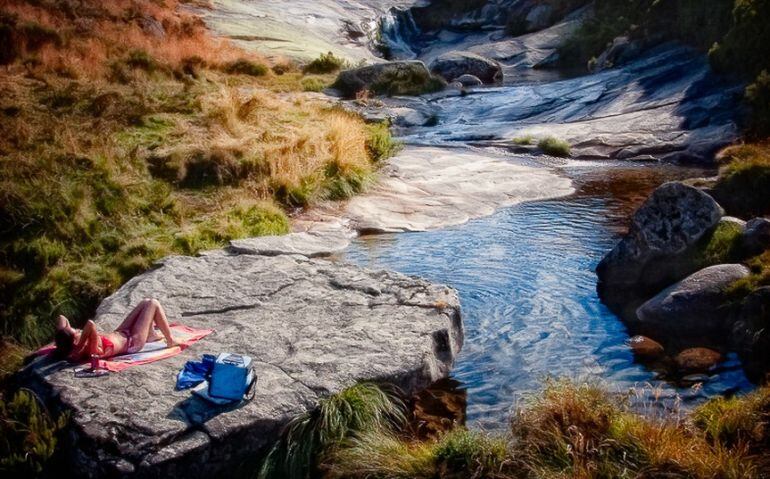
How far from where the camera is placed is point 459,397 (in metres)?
7.98

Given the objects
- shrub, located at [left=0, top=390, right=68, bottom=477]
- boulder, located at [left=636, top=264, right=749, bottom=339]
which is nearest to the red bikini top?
shrub, located at [left=0, top=390, right=68, bottom=477]

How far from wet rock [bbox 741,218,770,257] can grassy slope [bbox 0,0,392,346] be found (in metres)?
7.47

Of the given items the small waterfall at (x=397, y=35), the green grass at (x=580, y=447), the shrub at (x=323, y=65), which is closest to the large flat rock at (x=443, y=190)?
the green grass at (x=580, y=447)

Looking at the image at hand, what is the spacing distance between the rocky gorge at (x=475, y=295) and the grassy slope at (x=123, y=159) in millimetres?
803

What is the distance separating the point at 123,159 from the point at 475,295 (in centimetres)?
701

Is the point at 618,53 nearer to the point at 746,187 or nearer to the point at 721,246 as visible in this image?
the point at 746,187

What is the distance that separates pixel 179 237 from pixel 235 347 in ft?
14.2

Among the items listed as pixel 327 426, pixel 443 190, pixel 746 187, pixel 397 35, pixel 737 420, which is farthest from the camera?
pixel 397 35

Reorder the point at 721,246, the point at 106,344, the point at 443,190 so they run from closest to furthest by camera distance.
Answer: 1. the point at 106,344
2. the point at 721,246
3. the point at 443,190

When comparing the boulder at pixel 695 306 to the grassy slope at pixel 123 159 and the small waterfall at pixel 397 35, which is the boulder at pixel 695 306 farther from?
the small waterfall at pixel 397 35

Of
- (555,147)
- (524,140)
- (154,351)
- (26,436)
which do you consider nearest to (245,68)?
(524,140)

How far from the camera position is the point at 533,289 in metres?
11.0

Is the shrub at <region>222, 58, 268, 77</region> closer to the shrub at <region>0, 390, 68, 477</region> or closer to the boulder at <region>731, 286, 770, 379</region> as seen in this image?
the shrub at <region>0, 390, 68, 477</region>

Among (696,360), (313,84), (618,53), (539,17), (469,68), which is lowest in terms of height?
(696,360)
